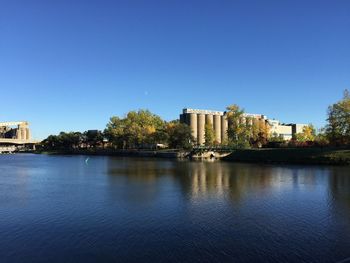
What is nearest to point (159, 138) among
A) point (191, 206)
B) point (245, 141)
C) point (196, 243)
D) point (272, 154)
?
point (245, 141)

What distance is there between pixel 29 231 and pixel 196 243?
10.9 meters

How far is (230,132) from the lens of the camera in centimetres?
13150

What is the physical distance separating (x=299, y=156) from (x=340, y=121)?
1330cm

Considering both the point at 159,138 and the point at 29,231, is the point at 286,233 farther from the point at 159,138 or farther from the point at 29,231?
the point at 159,138

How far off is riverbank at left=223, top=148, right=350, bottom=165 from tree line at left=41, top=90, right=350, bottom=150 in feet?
20.1

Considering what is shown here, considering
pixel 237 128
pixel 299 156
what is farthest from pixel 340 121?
pixel 237 128

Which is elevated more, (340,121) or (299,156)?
(340,121)

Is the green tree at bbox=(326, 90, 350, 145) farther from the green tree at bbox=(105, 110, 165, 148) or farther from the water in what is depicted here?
the green tree at bbox=(105, 110, 165, 148)

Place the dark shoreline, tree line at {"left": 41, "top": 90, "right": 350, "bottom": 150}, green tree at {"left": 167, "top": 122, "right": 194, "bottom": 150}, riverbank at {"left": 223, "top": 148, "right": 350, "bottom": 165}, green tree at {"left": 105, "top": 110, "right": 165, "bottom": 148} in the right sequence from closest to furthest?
riverbank at {"left": 223, "top": 148, "right": 350, "bottom": 165}
the dark shoreline
tree line at {"left": 41, "top": 90, "right": 350, "bottom": 150}
green tree at {"left": 167, "top": 122, "right": 194, "bottom": 150}
green tree at {"left": 105, "top": 110, "right": 165, "bottom": 148}

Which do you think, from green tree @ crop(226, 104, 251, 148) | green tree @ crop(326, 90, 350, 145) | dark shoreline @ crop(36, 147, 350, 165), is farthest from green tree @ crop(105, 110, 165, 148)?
green tree @ crop(326, 90, 350, 145)

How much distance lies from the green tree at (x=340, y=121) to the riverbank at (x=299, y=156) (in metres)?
3.37

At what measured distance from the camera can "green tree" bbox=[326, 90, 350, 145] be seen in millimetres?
90375

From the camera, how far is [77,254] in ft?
62.6

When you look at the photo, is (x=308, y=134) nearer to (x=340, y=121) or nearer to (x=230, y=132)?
(x=230, y=132)
